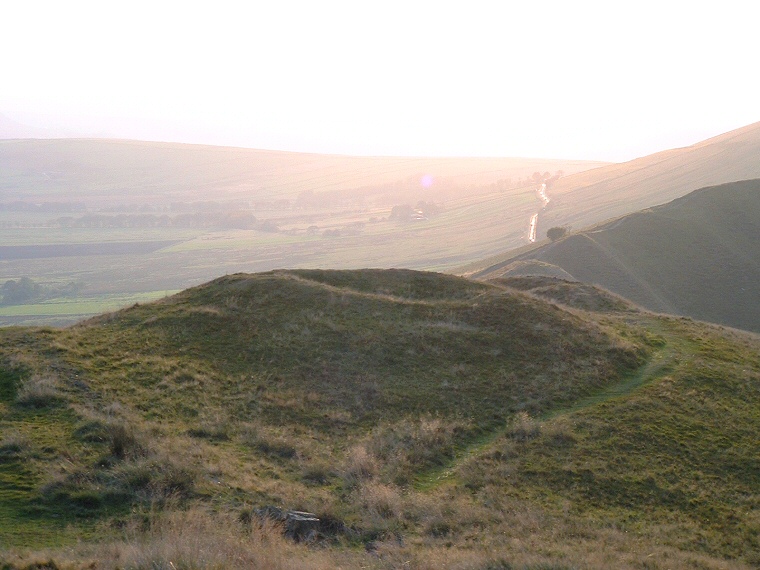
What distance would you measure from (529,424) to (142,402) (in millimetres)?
9402

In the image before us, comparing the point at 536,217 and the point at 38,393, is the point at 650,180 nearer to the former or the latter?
the point at 536,217

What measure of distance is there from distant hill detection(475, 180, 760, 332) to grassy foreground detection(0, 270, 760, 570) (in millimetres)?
34120

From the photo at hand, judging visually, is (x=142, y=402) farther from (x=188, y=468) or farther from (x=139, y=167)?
(x=139, y=167)

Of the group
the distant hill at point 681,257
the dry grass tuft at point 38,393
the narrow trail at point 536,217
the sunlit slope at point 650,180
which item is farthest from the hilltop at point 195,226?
the dry grass tuft at point 38,393

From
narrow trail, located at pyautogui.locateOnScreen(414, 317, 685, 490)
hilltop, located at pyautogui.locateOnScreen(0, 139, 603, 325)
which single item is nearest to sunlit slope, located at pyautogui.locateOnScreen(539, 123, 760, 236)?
hilltop, located at pyautogui.locateOnScreen(0, 139, 603, 325)

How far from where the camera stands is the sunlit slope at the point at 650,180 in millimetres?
118000

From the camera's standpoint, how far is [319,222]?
13525cm

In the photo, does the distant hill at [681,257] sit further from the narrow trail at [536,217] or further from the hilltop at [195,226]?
the narrow trail at [536,217]

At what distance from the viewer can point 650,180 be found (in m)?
138

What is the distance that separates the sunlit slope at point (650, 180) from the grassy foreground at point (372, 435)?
88195 mm

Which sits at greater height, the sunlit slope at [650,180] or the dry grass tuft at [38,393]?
the sunlit slope at [650,180]

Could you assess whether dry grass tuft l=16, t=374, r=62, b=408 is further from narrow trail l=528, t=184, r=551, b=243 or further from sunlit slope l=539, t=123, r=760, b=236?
sunlit slope l=539, t=123, r=760, b=236

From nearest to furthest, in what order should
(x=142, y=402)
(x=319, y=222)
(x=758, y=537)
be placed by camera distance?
(x=758, y=537), (x=142, y=402), (x=319, y=222)

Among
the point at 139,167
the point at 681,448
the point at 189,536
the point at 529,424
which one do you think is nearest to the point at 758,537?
the point at 681,448
